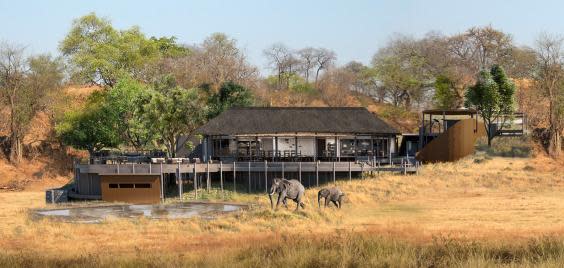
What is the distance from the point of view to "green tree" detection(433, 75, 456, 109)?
83.9 metres

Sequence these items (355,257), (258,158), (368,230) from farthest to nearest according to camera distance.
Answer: (258,158) < (368,230) < (355,257)

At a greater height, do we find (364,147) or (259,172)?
(364,147)

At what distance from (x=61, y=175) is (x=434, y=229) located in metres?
51.7

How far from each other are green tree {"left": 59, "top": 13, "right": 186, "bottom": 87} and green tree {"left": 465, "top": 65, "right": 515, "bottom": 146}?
37713 millimetres

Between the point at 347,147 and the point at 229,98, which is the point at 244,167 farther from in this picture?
the point at 229,98

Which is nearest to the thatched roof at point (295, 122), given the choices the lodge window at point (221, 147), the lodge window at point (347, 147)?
the lodge window at point (221, 147)

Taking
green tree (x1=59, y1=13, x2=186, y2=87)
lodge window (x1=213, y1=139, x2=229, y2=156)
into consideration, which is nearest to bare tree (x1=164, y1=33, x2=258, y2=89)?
green tree (x1=59, y1=13, x2=186, y2=87)

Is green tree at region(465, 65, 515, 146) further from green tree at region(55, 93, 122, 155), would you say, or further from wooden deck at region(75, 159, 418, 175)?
green tree at region(55, 93, 122, 155)

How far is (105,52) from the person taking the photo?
262ft

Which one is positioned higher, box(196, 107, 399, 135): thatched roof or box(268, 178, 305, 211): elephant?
box(196, 107, 399, 135): thatched roof

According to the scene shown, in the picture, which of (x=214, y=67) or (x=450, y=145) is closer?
(x=450, y=145)

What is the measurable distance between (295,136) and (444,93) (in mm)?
35440

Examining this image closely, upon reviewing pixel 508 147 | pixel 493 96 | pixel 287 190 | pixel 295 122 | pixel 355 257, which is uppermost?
pixel 493 96

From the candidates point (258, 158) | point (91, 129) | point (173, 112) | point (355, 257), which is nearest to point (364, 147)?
point (258, 158)
